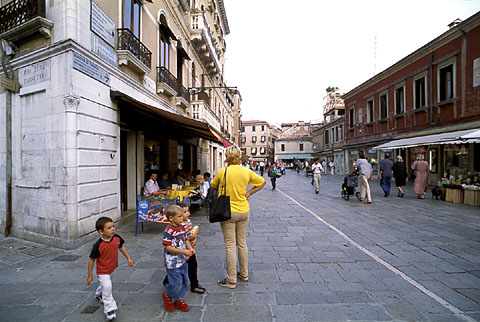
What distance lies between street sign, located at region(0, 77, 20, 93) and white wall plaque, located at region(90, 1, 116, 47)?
6.71 ft

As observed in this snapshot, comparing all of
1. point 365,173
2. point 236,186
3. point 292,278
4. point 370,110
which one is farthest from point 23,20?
point 370,110

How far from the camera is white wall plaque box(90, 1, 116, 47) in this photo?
5.73 m

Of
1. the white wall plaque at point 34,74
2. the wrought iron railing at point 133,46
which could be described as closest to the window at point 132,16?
the wrought iron railing at point 133,46

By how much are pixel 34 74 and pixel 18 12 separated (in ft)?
4.35

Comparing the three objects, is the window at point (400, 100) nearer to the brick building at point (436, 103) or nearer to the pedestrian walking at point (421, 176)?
the brick building at point (436, 103)

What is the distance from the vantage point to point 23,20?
555 centimetres

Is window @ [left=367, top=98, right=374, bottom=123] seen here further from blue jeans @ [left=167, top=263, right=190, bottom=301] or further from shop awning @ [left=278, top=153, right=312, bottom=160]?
shop awning @ [left=278, top=153, right=312, bottom=160]

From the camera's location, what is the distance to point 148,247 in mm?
5055

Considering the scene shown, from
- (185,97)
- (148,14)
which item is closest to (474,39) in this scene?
(185,97)

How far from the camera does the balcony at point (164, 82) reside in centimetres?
939

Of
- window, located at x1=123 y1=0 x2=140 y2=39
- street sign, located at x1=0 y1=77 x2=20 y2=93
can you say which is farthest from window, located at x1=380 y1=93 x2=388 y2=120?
street sign, located at x1=0 y1=77 x2=20 y2=93

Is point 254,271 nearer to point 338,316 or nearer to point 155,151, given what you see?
point 338,316

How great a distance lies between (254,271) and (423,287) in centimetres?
213

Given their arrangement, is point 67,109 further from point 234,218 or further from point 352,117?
point 352,117
